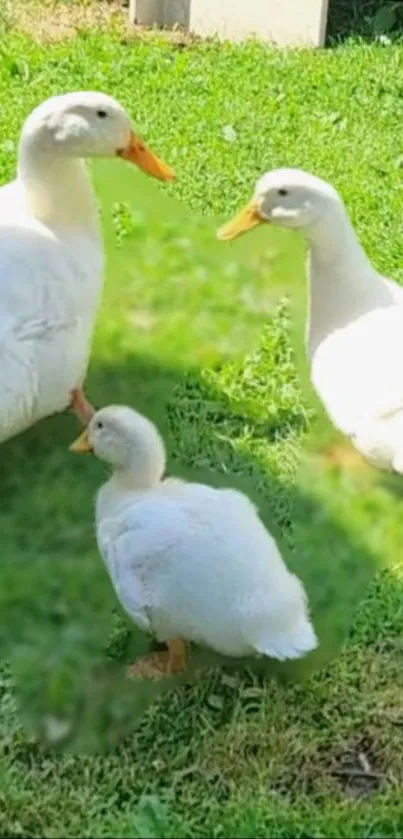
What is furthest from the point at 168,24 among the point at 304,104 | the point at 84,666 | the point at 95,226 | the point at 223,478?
the point at 84,666

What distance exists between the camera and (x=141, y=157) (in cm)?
402

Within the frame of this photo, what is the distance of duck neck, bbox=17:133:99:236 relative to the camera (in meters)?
3.92

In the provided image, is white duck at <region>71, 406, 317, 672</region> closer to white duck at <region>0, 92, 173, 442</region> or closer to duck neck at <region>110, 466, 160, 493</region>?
duck neck at <region>110, 466, 160, 493</region>

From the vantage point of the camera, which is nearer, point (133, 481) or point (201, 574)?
point (201, 574)

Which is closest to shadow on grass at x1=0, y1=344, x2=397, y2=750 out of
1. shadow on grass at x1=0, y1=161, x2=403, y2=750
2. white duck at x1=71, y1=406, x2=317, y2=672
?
shadow on grass at x1=0, y1=161, x2=403, y2=750

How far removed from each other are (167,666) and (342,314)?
1250mm

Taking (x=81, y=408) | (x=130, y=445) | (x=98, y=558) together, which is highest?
(x=130, y=445)

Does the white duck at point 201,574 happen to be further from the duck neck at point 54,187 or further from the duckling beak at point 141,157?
the duckling beak at point 141,157

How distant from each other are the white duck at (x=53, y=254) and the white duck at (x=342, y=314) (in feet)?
1.16

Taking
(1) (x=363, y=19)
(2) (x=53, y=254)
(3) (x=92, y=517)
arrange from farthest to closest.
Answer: (1) (x=363, y=19)
(2) (x=53, y=254)
(3) (x=92, y=517)

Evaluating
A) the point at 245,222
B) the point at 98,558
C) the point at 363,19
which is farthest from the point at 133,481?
the point at 363,19

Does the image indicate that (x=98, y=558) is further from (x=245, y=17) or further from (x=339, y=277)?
(x=245, y=17)

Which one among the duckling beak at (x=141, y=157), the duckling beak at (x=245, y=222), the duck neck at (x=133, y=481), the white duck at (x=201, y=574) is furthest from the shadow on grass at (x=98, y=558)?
the duckling beak at (x=141, y=157)

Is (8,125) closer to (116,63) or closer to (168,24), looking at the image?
(116,63)
